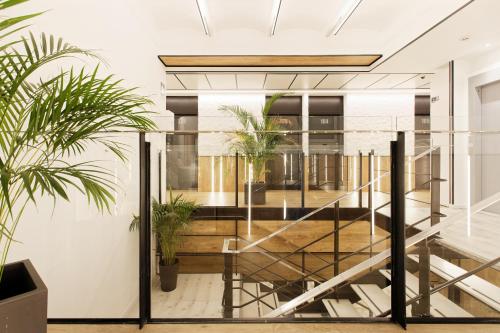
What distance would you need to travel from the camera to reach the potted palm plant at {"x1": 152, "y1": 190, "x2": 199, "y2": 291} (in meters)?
2.69

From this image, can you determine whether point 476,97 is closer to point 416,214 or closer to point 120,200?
point 416,214

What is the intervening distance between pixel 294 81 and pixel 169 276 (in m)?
5.21

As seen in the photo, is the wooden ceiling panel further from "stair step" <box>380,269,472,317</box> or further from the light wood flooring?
"stair step" <box>380,269,472,317</box>

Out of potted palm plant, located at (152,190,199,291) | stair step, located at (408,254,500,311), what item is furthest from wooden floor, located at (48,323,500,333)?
stair step, located at (408,254,500,311)

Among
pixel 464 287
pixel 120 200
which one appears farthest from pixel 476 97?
pixel 120 200

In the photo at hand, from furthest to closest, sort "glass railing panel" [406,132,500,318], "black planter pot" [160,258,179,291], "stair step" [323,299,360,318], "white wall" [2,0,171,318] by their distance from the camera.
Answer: "stair step" [323,299,360,318], "black planter pot" [160,258,179,291], "glass railing panel" [406,132,500,318], "white wall" [2,0,171,318]

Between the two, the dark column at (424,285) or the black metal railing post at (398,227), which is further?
the dark column at (424,285)

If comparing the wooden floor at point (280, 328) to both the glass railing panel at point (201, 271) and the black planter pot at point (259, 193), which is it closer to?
the glass railing panel at point (201, 271)

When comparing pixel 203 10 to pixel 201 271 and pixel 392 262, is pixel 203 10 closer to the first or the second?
pixel 201 271

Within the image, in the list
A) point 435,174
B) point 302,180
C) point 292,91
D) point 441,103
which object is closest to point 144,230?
point 302,180

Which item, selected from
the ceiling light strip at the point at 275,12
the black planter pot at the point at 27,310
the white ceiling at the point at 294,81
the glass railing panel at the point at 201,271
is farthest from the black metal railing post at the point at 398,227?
the white ceiling at the point at 294,81

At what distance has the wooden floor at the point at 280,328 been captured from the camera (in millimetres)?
1552

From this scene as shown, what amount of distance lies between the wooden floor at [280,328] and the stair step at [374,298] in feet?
5.42

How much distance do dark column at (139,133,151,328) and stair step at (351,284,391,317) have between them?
7.92 feet
